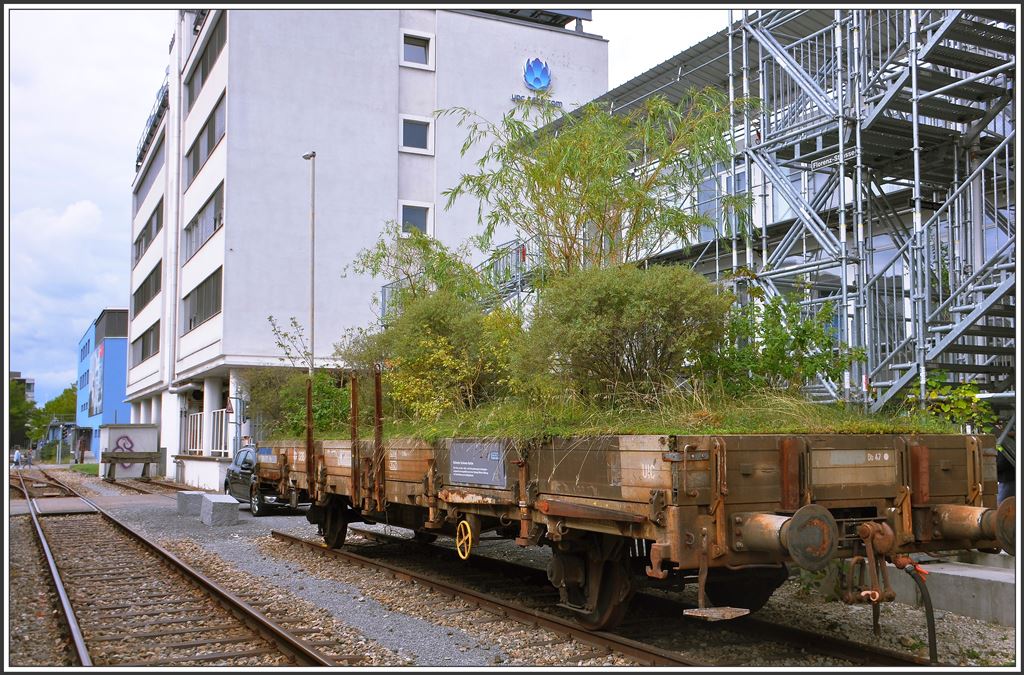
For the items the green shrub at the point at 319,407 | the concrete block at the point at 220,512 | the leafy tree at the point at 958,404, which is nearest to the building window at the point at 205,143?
the concrete block at the point at 220,512

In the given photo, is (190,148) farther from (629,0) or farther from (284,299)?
(629,0)

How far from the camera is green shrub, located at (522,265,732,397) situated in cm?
809

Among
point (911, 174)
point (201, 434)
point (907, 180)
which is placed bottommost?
point (201, 434)

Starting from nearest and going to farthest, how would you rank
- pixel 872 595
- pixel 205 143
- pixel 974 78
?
pixel 872 595
pixel 974 78
pixel 205 143

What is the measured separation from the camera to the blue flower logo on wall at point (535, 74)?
32625 mm

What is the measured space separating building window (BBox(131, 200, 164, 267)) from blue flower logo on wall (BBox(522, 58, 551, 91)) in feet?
62.3

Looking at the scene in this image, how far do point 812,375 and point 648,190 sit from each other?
3024mm

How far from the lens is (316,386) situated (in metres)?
14.6

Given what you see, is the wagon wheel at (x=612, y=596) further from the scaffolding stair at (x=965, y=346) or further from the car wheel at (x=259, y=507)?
the car wheel at (x=259, y=507)

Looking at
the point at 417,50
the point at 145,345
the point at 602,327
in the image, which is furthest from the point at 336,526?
the point at 145,345

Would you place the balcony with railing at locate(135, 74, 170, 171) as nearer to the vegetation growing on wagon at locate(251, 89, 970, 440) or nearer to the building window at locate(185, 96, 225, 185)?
the building window at locate(185, 96, 225, 185)

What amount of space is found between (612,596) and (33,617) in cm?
569

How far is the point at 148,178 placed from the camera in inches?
1885

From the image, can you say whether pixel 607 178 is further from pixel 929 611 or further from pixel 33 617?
pixel 33 617
